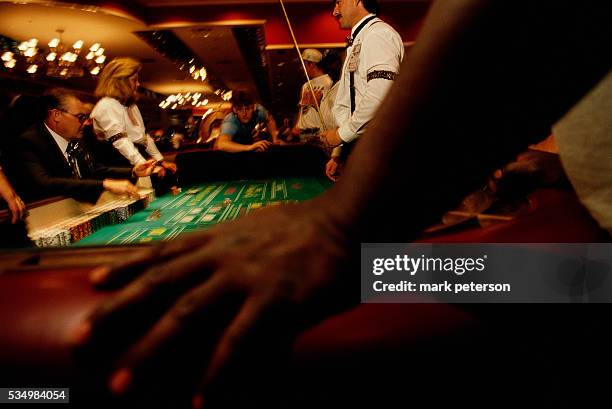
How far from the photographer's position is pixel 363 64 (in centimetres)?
293

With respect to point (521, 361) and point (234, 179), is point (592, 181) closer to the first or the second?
point (521, 361)

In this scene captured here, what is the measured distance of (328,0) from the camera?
25.0 feet

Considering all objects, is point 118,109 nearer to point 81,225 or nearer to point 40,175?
point 40,175

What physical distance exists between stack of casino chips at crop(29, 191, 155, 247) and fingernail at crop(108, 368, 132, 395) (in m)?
1.88

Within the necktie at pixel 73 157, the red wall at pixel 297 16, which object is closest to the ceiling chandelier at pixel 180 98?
the red wall at pixel 297 16

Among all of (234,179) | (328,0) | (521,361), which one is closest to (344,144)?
(234,179)

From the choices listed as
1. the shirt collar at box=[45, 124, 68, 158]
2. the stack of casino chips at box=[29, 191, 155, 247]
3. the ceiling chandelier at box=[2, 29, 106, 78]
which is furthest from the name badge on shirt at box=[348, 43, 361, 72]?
the ceiling chandelier at box=[2, 29, 106, 78]

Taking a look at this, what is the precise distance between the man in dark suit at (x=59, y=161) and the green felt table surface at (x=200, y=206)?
47cm

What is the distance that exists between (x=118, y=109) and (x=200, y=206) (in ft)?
6.30

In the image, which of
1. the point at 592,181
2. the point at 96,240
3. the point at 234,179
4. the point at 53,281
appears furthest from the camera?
the point at 234,179

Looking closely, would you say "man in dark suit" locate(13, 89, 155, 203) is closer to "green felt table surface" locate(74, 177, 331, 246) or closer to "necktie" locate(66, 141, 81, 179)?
"necktie" locate(66, 141, 81, 179)

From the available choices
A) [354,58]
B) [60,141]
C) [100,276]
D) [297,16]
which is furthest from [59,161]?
[297,16]

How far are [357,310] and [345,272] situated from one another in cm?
7

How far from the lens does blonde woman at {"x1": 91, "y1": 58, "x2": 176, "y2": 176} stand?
12.8 ft
